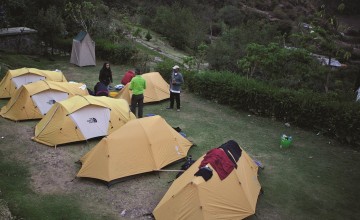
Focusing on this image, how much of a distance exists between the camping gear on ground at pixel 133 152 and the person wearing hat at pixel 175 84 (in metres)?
4.39

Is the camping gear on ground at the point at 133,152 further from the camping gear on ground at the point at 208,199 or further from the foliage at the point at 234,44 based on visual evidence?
the foliage at the point at 234,44

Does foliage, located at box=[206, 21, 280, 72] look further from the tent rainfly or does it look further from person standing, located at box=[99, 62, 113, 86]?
person standing, located at box=[99, 62, 113, 86]

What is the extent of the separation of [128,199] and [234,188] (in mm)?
2657

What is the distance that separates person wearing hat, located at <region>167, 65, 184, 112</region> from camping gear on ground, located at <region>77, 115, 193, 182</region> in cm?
439

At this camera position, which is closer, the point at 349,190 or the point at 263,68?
the point at 349,190

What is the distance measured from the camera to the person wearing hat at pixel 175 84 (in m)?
15.2

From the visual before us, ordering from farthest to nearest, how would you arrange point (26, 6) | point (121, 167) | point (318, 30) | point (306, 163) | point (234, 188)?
point (26, 6)
point (318, 30)
point (306, 163)
point (121, 167)
point (234, 188)

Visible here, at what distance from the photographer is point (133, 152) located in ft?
33.4

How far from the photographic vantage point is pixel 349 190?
33.2 feet

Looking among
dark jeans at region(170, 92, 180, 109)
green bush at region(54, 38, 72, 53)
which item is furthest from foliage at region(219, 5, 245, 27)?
dark jeans at region(170, 92, 180, 109)

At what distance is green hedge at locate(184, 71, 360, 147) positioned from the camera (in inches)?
522

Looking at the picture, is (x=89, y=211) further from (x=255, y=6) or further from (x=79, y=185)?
(x=255, y=6)

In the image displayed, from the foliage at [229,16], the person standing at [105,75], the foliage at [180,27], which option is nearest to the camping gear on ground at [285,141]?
the person standing at [105,75]

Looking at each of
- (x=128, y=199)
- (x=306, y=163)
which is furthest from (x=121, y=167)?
(x=306, y=163)
